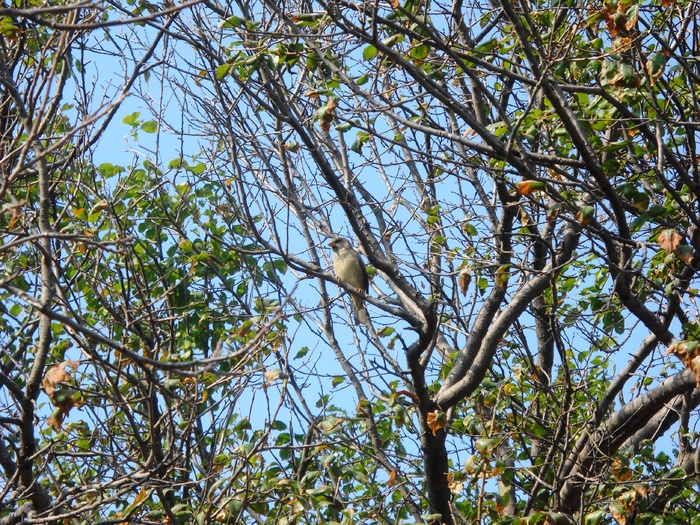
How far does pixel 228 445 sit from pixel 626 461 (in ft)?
8.76

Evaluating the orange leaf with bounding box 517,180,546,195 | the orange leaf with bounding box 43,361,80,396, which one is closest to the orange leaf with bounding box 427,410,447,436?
the orange leaf with bounding box 517,180,546,195

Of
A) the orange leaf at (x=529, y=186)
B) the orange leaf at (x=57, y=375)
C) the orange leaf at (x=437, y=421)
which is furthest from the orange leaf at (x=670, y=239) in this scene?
the orange leaf at (x=57, y=375)

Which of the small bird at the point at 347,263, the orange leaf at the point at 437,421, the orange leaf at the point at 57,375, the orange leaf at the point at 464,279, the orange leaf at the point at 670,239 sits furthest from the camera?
the small bird at the point at 347,263

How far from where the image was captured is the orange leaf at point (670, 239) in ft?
13.4

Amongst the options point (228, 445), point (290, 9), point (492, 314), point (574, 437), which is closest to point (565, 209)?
point (492, 314)

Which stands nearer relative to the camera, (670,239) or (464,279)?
(670,239)

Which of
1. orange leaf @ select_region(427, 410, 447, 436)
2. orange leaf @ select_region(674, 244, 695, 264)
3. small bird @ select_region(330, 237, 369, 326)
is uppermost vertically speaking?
small bird @ select_region(330, 237, 369, 326)

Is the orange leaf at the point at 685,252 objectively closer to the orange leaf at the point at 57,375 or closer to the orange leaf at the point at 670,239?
the orange leaf at the point at 670,239

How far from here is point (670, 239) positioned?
4109mm

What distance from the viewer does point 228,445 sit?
19.4 feet

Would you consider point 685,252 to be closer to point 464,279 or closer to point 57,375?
point 464,279

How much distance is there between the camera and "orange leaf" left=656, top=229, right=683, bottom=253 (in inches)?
161

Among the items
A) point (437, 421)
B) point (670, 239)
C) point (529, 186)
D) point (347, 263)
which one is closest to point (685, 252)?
point (670, 239)

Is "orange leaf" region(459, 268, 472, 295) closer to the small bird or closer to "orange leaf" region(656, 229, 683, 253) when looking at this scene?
"orange leaf" region(656, 229, 683, 253)
